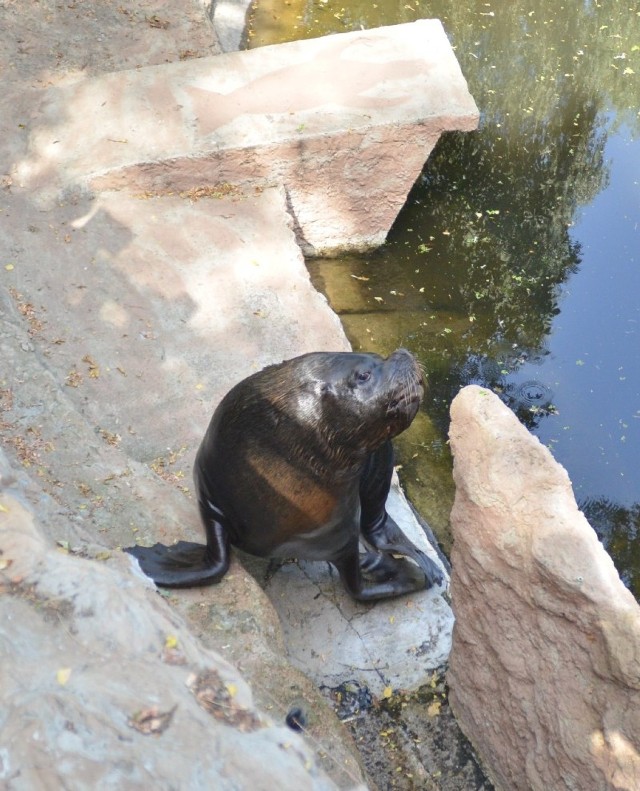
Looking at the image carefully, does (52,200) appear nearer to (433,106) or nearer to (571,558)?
(433,106)

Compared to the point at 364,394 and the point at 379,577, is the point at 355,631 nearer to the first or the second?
the point at 379,577

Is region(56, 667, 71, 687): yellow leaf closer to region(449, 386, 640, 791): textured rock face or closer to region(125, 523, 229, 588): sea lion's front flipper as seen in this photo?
region(449, 386, 640, 791): textured rock face

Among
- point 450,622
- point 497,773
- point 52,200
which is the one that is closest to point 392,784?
point 497,773

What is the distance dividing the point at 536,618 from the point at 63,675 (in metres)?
1.99

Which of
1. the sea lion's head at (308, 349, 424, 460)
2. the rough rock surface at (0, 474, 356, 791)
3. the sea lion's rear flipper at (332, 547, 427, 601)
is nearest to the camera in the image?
the rough rock surface at (0, 474, 356, 791)

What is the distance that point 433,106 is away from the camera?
6.61 metres

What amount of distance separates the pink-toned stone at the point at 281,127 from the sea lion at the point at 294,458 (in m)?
2.74

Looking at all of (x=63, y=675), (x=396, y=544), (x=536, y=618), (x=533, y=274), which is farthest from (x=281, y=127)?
(x=63, y=675)

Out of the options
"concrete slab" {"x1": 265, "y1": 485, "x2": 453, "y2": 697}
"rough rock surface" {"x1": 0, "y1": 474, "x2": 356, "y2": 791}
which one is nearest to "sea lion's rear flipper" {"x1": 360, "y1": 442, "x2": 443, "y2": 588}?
"concrete slab" {"x1": 265, "y1": 485, "x2": 453, "y2": 697}

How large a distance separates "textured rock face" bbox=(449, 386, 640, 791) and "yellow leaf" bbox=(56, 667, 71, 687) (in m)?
1.81

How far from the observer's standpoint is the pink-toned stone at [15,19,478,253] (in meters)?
6.27

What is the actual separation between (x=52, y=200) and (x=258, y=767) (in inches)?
191

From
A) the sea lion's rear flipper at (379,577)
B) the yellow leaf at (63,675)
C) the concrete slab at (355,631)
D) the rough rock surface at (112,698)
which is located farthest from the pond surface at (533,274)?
the yellow leaf at (63,675)

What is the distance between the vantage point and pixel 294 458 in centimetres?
389
